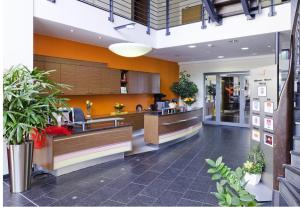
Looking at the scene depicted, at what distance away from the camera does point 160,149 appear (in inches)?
227

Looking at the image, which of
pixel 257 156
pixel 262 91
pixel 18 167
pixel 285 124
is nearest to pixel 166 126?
pixel 257 156

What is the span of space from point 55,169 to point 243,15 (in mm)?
5388

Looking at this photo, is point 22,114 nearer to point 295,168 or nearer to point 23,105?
point 23,105

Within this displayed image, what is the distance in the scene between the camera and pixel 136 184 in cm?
356

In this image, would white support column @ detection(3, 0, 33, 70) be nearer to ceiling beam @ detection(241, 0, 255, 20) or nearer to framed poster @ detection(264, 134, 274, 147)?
ceiling beam @ detection(241, 0, 255, 20)

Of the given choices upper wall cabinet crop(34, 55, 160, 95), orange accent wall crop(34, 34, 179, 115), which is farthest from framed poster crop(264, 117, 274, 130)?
orange accent wall crop(34, 34, 179, 115)

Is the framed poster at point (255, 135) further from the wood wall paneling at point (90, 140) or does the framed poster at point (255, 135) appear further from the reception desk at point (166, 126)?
the wood wall paneling at point (90, 140)

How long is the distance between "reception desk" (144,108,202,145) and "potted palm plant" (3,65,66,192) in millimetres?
2700

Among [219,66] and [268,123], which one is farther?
[219,66]

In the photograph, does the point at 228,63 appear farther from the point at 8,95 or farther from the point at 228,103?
the point at 8,95

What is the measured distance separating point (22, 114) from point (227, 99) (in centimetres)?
871

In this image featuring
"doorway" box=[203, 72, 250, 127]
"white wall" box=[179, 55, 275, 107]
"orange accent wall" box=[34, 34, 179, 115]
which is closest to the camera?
"orange accent wall" box=[34, 34, 179, 115]

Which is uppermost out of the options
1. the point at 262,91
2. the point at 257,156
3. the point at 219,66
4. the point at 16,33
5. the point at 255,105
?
the point at 219,66

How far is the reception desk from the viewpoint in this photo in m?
5.67
